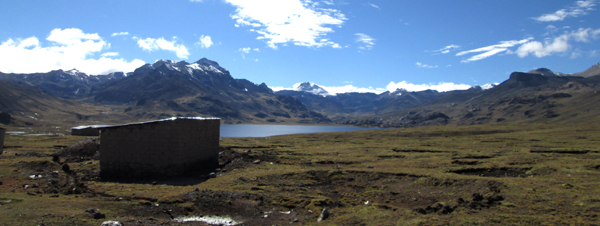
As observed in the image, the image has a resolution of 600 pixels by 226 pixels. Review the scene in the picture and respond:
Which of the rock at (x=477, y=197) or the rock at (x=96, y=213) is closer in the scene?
the rock at (x=96, y=213)

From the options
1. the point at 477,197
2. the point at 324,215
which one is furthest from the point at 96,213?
the point at 477,197

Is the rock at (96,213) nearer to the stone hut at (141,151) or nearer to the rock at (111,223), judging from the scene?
the rock at (111,223)

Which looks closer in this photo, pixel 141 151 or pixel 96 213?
pixel 96 213

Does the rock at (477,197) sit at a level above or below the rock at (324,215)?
above

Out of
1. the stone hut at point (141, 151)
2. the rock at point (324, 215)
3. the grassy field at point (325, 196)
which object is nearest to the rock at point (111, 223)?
the grassy field at point (325, 196)

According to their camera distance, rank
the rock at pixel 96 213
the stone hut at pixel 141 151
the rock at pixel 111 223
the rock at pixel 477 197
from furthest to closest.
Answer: the stone hut at pixel 141 151, the rock at pixel 477 197, the rock at pixel 96 213, the rock at pixel 111 223

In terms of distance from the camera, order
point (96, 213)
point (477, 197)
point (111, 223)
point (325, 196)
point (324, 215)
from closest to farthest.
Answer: point (111, 223) → point (96, 213) → point (324, 215) → point (477, 197) → point (325, 196)

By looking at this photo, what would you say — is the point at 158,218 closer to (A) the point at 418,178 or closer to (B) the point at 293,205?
(B) the point at 293,205

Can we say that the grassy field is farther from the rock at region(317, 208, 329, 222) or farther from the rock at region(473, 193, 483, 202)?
the rock at region(317, 208, 329, 222)

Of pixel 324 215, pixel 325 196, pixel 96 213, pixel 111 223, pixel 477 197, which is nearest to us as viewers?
pixel 111 223

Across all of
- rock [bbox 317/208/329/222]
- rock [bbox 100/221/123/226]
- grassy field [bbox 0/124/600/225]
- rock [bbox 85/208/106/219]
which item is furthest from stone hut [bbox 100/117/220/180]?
rock [bbox 317/208/329/222]

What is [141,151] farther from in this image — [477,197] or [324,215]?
[477,197]

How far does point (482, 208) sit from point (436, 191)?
429 centimetres

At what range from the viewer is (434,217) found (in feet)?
48.0
